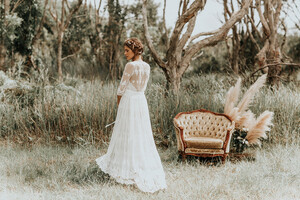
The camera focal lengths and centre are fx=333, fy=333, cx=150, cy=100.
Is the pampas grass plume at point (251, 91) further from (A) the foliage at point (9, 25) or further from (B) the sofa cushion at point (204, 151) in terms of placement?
(A) the foliage at point (9, 25)

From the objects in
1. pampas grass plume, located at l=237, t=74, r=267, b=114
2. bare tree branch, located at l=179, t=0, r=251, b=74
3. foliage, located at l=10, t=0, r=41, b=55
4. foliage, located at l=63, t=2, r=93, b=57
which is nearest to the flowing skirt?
pampas grass plume, located at l=237, t=74, r=267, b=114

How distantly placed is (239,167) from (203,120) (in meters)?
1.08

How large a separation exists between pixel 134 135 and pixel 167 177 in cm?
98

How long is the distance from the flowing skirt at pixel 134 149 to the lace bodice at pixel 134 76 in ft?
0.27

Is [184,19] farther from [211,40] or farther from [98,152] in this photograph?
[98,152]

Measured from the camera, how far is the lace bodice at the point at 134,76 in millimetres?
3916

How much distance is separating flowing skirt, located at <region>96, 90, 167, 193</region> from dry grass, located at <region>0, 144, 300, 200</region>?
17 centimetres

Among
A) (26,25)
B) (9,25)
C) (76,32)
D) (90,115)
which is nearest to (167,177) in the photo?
(90,115)

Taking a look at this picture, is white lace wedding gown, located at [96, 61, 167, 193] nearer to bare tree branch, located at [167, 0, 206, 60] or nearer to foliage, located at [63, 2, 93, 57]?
bare tree branch, located at [167, 0, 206, 60]

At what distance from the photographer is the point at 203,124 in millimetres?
5879

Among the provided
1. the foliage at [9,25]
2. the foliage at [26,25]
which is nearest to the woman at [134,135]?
the foliage at [9,25]

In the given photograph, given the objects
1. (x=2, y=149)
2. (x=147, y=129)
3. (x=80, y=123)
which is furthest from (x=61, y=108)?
(x=147, y=129)

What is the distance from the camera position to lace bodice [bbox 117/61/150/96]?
154 inches

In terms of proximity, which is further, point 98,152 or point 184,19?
point 184,19
